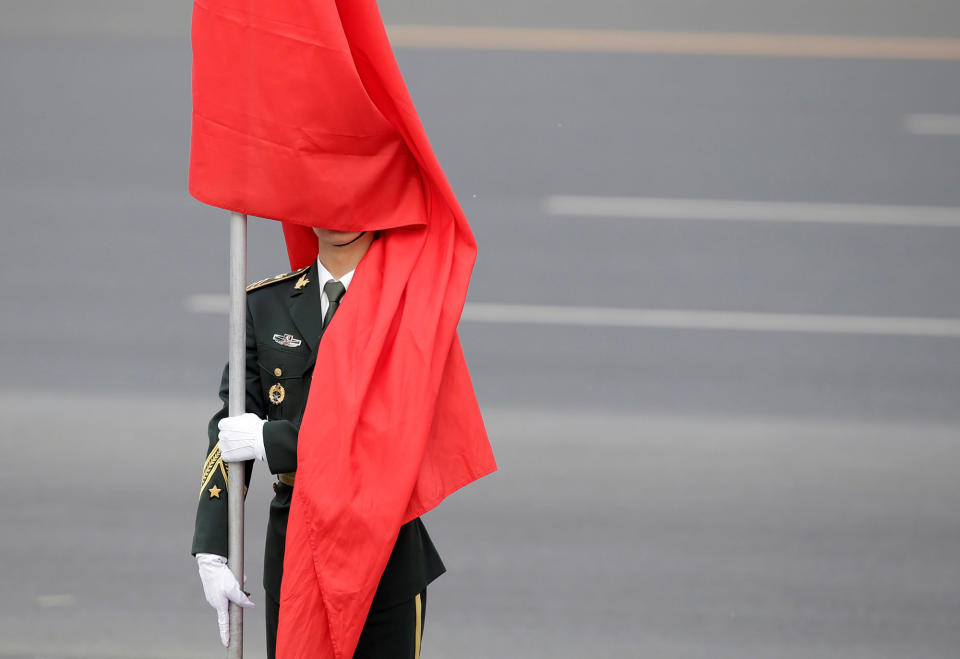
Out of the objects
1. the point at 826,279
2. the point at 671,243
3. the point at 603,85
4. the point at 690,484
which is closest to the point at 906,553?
the point at 690,484

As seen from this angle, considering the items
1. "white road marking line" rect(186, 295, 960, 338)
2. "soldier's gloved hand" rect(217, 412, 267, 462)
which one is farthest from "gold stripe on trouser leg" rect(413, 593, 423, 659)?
"white road marking line" rect(186, 295, 960, 338)

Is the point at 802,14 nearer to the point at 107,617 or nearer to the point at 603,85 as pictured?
the point at 603,85

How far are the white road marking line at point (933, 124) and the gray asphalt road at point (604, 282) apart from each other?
0.11 ft

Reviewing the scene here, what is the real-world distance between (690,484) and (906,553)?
0.82m

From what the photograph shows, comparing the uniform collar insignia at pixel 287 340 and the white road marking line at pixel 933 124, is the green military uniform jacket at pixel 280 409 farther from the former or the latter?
the white road marking line at pixel 933 124

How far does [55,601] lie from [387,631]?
2018mm

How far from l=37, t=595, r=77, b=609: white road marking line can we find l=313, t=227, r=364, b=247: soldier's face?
7.32 feet

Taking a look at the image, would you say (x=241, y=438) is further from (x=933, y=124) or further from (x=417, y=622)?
(x=933, y=124)

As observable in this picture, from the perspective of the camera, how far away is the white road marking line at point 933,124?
5023 millimetres

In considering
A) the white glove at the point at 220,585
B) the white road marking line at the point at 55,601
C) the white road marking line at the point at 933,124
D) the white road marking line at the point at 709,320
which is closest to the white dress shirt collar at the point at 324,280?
the white glove at the point at 220,585

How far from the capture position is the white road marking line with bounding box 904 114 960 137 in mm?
5023

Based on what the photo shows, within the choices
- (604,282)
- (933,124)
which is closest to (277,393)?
(604,282)

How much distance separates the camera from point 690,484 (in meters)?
4.58

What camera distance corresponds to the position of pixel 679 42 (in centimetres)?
498
